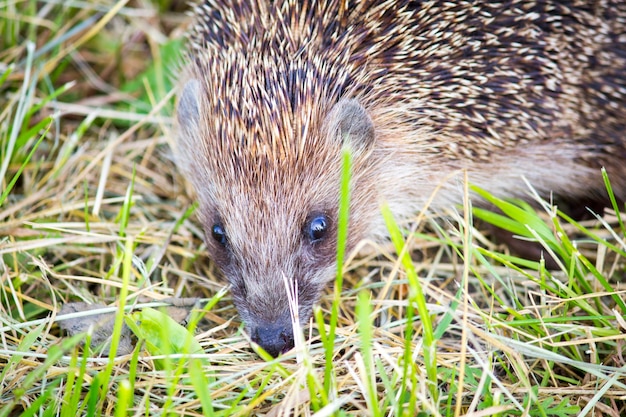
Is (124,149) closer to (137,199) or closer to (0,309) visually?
(137,199)

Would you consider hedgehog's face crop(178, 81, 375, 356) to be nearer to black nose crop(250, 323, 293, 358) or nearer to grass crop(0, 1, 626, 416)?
black nose crop(250, 323, 293, 358)

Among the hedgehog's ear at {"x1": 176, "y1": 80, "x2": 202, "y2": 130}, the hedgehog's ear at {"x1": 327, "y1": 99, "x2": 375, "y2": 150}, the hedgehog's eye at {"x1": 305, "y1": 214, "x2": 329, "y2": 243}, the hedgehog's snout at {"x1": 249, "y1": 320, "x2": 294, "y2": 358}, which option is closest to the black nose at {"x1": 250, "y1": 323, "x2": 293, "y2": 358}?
the hedgehog's snout at {"x1": 249, "y1": 320, "x2": 294, "y2": 358}

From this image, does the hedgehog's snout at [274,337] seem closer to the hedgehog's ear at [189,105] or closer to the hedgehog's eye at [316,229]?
the hedgehog's eye at [316,229]

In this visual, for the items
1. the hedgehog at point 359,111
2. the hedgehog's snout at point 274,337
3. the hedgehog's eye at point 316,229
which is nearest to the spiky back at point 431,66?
the hedgehog at point 359,111

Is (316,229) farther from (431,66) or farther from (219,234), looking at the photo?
(431,66)

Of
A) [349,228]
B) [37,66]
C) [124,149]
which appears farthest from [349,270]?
[37,66]

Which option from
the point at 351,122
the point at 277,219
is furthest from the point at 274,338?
the point at 351,122
